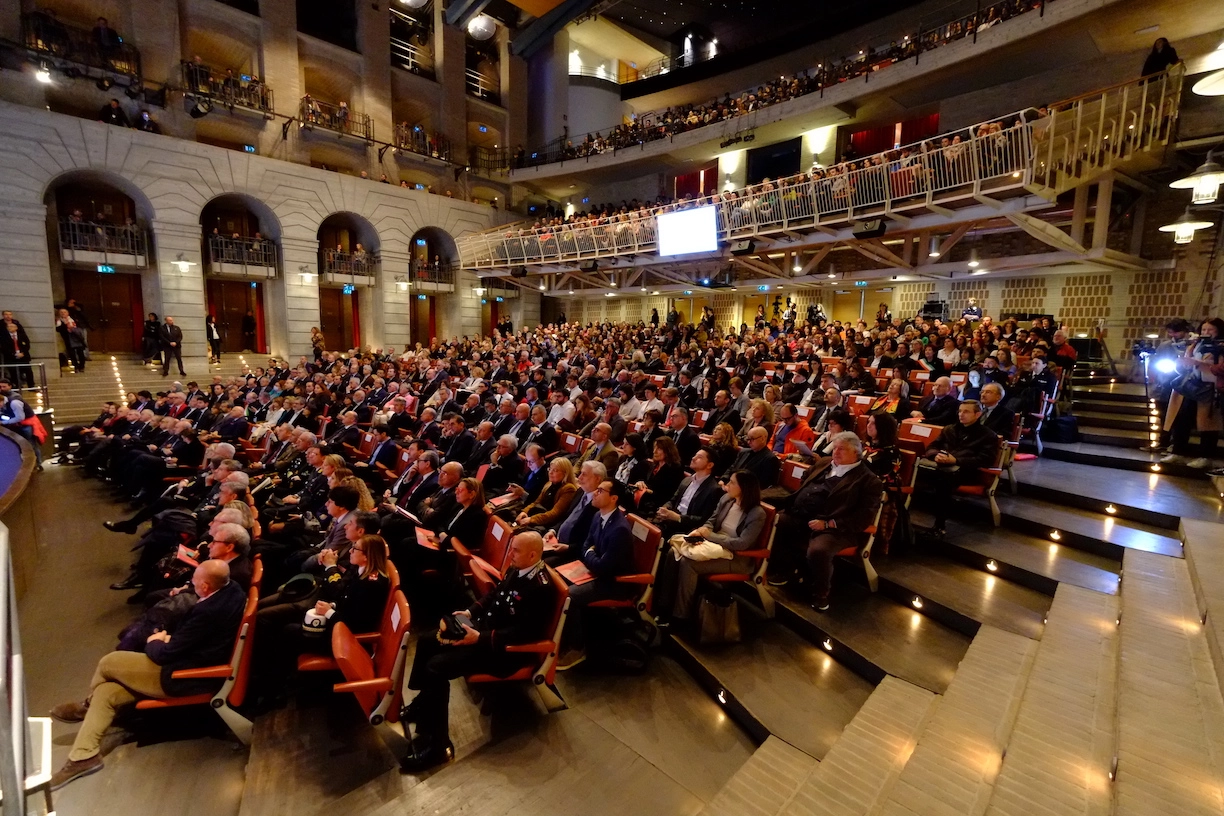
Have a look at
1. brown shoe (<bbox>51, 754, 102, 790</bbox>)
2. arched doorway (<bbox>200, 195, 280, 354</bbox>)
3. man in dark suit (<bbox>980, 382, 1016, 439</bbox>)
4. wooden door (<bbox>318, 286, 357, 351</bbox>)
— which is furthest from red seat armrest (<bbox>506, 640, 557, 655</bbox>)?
wooden door (<bbox>318, 286, 357, 351</bbox>)

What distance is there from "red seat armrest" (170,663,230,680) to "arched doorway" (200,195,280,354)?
55.8 feet

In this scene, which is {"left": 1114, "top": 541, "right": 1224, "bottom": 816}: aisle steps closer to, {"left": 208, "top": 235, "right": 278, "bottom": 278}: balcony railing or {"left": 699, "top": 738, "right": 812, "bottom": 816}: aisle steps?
{"left": 699, "top": 738, "right": 812, "bottom": 816}: aisle steps

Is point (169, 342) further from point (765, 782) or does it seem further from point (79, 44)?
point (765, 782)

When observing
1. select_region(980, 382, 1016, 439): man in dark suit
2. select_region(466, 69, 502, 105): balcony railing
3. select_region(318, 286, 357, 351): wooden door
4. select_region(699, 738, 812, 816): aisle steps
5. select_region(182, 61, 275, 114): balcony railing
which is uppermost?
select_region(466, 69, 502, 105): balcony railing

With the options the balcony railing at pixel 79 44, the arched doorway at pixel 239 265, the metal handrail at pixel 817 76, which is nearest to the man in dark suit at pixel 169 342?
the arched doorway at pixel 239 265

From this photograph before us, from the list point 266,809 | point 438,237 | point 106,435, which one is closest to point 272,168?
point 438,237

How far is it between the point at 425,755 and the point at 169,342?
15812 millimetres

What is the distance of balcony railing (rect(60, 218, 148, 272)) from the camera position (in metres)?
13.8

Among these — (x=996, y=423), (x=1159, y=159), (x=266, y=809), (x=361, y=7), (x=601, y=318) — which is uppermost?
(x=361, y=7)

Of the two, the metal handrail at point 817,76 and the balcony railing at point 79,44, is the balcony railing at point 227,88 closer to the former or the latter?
the balcony railing at point 79,44

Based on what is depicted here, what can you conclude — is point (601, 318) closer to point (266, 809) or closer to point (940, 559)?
point (940, 559)

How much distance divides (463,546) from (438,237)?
2014cm

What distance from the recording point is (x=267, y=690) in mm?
3207

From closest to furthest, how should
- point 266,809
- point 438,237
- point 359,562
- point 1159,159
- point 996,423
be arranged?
point 266,809
point 359,562
point 996,423
point 1159,159
point 438,237
